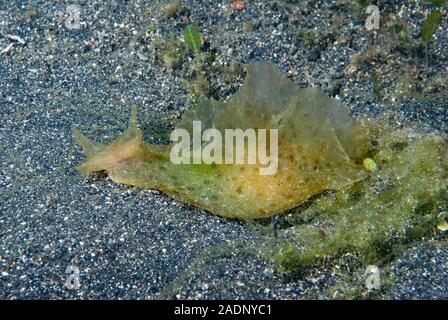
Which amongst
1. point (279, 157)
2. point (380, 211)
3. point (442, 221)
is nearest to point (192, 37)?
point (279, 157)

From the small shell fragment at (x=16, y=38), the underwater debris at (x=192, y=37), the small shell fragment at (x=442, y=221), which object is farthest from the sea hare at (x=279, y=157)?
the small shell fragment at (x=16, y=38)

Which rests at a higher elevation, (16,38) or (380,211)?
(16,38)

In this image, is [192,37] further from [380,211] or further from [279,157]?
[380,211]

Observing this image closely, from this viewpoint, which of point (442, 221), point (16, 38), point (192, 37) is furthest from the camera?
point (16, 38)

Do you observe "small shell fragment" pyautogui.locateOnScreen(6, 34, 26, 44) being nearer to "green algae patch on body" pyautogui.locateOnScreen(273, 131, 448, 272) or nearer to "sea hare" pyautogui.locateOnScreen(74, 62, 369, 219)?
"sea hare" pyautogui.locateOnScreen(74, 62, 369, 219)

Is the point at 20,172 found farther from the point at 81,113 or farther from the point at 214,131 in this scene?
the point at 214,131

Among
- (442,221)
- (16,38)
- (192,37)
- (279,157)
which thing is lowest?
(442,221)

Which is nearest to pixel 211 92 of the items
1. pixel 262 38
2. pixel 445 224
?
pixel 262 38

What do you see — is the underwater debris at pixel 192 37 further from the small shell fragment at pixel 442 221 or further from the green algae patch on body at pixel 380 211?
the small shell fragment at pixel 442 221

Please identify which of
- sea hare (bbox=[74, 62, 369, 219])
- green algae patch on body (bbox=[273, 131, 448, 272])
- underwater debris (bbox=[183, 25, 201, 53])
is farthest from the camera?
underwater debris (bbox=[183, 25, 201, 53])

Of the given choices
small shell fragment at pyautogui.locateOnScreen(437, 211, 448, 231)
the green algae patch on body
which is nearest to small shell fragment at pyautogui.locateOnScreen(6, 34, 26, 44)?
the green algae patch on body
